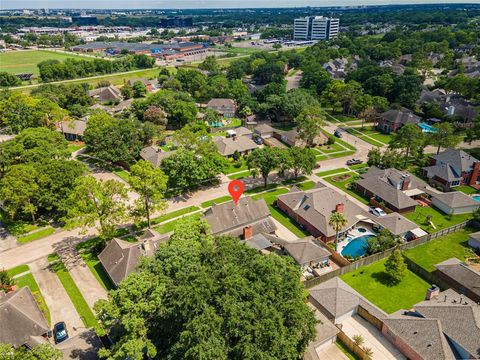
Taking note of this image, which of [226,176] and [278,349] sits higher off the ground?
[278,349]

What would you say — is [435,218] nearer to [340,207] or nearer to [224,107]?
[340,207]

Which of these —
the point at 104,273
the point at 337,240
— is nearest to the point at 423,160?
the point at 337,240

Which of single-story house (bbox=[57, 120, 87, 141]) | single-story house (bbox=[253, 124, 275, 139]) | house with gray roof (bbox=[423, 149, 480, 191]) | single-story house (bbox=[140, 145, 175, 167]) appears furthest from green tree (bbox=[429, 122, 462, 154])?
single-story house (bbox=[57, 120, 87, 141])

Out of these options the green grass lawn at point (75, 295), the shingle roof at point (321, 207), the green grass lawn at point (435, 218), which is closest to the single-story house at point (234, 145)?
the shingle roof at point (321, 207)

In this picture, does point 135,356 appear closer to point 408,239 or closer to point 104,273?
point 104,273

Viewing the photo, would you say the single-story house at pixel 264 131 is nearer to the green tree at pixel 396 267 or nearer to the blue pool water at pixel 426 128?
the blue pool water at pixel 426 128

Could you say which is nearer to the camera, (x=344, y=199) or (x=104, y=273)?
(x=104, y=273)
